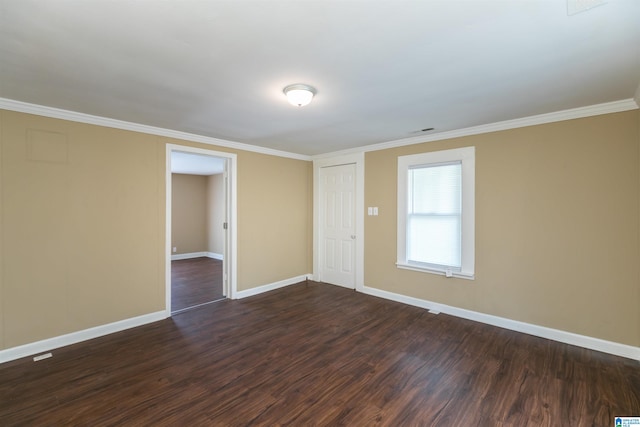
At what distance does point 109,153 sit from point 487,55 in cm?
386

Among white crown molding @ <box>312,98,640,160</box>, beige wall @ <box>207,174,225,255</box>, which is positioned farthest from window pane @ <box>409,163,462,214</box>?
beige wall @ <box>207,174,225,255</box>

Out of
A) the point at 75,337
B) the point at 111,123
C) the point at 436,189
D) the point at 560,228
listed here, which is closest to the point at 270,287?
the point at 75,337

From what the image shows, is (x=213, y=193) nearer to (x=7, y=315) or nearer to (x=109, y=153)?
(x=109, y=153)

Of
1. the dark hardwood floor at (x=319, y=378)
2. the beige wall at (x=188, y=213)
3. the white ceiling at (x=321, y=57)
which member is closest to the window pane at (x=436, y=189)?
the white ceiling at (x=321, y=57)

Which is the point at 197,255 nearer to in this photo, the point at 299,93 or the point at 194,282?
→ the point at 194,282

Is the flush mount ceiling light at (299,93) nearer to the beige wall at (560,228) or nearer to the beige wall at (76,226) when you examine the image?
the beige wall at (76,226)

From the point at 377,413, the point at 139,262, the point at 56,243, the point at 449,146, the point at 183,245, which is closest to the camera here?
the point at 377,413

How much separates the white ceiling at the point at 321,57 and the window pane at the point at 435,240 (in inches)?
57.8

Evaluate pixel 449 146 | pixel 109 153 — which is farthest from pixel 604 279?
pixel 109 153

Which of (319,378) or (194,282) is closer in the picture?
(319,378)

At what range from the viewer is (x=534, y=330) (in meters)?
3.20

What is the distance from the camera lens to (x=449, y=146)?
3824mm

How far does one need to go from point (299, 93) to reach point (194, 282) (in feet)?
14.8

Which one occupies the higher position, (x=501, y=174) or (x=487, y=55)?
(x=487, y=55)
